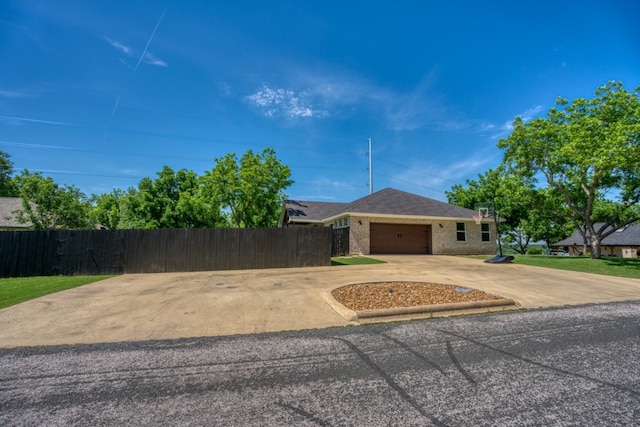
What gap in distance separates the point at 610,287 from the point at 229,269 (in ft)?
40.5

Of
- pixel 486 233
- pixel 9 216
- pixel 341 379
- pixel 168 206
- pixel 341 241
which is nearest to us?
pixel 341 379

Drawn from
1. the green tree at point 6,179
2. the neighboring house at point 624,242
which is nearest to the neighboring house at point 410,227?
the neighboring house at point 624,242

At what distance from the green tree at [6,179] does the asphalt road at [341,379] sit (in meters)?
48.6

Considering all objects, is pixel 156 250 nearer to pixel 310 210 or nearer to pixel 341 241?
pixel 341 241

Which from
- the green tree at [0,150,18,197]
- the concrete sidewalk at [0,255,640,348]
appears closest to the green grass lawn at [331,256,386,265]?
the concrete sidewalk at [0,255,640,348]

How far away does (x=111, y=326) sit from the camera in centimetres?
471

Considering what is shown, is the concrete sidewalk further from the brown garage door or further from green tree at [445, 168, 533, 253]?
green tree at [445, 168, 533, 253]

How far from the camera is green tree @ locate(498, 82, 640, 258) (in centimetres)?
1361

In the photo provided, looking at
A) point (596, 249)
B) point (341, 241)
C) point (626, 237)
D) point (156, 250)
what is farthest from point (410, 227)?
point (626, 237)

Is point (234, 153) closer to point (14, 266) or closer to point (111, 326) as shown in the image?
point (14, 266)

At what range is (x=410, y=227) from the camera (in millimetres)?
20391

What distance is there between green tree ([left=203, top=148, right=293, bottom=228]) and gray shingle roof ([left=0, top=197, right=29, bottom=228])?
1428 cm

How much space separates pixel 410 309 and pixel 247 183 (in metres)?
20.9

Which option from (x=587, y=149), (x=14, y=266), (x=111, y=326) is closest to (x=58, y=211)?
(x=14, y=266)
